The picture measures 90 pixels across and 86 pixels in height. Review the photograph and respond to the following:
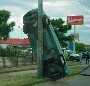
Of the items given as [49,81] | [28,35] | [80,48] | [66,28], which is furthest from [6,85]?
[80,48]

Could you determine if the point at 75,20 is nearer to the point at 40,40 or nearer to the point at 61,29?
the point at 61,29

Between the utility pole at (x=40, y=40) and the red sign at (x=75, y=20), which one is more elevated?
the red sign at (x=75, y=20)

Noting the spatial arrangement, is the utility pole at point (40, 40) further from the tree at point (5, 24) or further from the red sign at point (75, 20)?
the red sign at point (75, 20)

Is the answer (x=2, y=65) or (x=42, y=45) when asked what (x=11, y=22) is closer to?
(x=2, y=65)

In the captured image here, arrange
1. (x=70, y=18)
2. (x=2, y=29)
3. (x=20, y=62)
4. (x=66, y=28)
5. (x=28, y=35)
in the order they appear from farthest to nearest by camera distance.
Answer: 1. (x=70, y=18)
2. (x=2, y=29)
3. (x=66, y=28)
4. (x=20, y=62)
5. (x=28, y=35)

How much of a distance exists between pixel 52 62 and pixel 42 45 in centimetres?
123

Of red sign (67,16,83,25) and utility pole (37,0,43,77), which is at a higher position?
red sign (67,16,83,25)

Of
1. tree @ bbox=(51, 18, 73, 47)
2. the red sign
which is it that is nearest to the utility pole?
tree @ bbox=(51, 18, 73, 47)

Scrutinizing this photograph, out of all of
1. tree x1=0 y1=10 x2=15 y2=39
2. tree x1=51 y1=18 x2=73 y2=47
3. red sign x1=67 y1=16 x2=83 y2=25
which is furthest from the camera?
red sign x1=67 y1=16 x2=83 y2=25

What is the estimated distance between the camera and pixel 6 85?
56.5 ft

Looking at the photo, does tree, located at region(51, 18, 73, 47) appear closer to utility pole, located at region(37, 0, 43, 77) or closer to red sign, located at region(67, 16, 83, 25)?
red sign, located at region(67, 16, 83, 25)

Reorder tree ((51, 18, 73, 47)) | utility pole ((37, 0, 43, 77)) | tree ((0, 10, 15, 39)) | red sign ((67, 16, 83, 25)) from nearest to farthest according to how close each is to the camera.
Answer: utility pole ((37, 0, 43, 77)), tree ((51, 18, 73, 47)), tree ((0, 10, 15, 39)), red sign ((67, 16, 83, 25))

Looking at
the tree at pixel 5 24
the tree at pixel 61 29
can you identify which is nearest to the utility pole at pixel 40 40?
the tree at pixel 61 29

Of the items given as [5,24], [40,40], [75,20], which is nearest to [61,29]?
[5,24]
